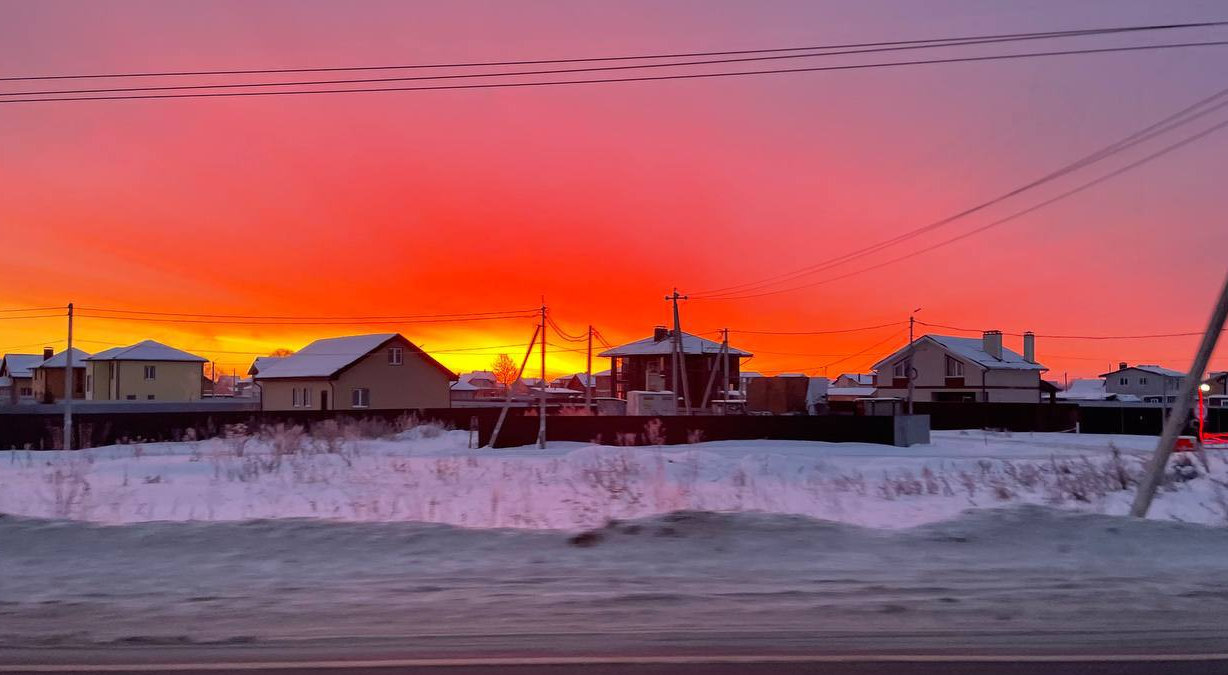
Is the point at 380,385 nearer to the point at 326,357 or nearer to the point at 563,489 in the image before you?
the point at 326,357

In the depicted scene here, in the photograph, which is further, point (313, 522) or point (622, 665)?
point (313, 522)

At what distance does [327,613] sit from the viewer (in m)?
6.94

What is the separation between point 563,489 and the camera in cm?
1583

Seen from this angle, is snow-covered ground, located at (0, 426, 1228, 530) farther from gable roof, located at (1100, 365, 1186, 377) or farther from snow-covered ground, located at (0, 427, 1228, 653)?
gable roof, located at (1100, 365, 1186, 377)

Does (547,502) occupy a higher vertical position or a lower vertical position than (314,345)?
lower

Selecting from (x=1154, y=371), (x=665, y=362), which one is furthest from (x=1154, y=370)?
(x=665, y=362)

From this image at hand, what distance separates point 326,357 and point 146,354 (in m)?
33.5

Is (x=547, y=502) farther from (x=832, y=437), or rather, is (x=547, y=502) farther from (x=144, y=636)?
(x=832, y=437)

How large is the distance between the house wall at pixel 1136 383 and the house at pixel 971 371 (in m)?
48.9

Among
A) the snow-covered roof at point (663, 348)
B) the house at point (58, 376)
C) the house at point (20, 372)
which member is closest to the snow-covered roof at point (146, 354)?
the house at point (58, 376)

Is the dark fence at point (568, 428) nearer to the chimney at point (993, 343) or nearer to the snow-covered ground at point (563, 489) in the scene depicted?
the snow-covered ground at point (563, 489)

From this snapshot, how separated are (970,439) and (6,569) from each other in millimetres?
38838

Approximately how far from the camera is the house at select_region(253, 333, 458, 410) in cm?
5241

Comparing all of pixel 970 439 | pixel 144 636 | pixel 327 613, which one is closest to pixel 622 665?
pixel 327 613
